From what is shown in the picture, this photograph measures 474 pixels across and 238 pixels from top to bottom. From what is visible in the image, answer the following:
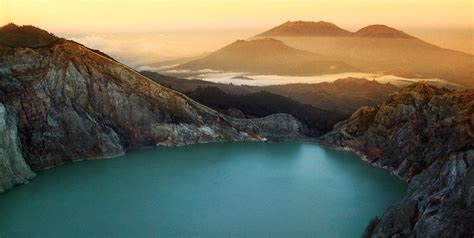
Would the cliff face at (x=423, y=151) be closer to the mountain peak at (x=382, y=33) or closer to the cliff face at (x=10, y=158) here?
the cliff face at (x=10, y=158)

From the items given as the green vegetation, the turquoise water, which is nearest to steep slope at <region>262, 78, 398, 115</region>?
the green vegetation

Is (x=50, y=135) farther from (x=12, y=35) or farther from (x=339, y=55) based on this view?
(x=339, y=55)

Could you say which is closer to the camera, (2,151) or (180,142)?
(2,151)

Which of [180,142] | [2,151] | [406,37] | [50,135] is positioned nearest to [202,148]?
[180,142]

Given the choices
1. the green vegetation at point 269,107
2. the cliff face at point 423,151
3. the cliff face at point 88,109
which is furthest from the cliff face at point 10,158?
the green vegetation at point 269,107

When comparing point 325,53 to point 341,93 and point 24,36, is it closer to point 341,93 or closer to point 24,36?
point 341,93

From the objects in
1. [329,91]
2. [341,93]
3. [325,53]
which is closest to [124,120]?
[341,93]

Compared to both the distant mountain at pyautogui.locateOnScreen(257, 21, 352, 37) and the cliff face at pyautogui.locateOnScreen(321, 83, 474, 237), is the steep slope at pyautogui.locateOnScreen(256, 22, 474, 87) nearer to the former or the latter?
the distant mountain at pyautogui.locateOnScreen(257, 21, 352, 37)
